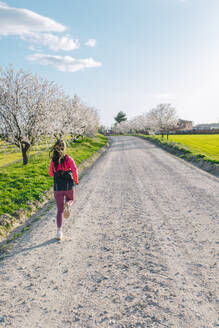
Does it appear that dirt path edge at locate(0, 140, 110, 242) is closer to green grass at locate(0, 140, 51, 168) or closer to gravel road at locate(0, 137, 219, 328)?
gravel road at locate(0, 137, 219, 328)

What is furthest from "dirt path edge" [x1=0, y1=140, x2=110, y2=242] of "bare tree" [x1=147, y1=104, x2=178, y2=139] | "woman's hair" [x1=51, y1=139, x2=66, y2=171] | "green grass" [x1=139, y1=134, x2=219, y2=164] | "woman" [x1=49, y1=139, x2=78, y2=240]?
"bare tree" [x1=147, y1=104, x2=178, y2=139]

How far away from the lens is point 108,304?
337cm

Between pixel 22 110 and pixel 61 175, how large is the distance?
11.8 meters

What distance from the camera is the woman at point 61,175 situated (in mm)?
5586

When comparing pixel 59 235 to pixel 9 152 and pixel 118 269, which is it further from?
pixel 9 152

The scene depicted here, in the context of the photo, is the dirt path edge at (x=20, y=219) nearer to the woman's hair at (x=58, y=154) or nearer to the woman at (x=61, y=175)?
the woman at (x=61, y=175)

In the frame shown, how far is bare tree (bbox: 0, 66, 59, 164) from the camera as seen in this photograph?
1523 cm

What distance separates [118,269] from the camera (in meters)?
4.24

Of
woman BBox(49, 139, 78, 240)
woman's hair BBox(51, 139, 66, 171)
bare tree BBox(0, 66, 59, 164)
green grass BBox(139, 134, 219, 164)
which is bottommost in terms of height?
green grass BBox(139, 134, 219, 164)

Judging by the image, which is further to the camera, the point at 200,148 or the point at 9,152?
the point at 200,148

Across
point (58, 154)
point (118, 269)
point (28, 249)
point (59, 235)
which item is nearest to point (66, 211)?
point (59, 235)

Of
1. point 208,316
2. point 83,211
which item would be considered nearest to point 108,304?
point 208,316

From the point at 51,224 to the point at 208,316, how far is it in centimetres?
467

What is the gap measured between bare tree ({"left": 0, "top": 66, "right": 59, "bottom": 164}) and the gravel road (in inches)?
384
